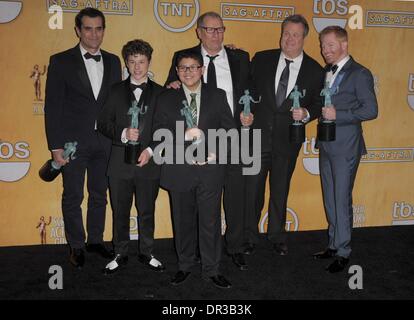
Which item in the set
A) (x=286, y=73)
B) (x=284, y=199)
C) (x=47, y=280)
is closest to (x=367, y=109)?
(x=286, y=73)

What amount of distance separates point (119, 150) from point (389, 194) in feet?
10.9

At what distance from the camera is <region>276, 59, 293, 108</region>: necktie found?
12.8 feet

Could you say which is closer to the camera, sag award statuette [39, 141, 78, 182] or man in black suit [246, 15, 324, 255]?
sag award statuette [39, 141, 78, 182]

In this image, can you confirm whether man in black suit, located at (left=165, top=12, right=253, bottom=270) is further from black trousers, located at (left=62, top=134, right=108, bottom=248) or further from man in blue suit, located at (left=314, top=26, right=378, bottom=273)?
black trousers, located at (left=62, top=134, right=108, bottom=248)

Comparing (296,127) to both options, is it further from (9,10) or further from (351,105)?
(9,10)

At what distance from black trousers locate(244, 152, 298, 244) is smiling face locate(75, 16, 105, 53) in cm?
178

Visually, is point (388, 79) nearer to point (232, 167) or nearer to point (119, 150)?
point (232, 167)

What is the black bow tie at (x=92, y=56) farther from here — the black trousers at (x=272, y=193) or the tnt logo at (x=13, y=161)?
the black trousers at (x=272, y=193)

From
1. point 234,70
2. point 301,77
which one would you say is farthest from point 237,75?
point 301,77

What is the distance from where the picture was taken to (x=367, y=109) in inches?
141

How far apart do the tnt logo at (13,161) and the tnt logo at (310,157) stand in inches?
116

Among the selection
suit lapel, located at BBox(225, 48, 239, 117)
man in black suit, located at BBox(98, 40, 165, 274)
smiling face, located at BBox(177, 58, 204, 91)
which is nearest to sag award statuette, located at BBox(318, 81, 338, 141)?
suit lapel, located at BBox(225, 48, 239, 117)

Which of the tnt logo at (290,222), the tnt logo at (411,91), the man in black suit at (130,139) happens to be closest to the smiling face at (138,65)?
the man in black suit at (130,139)

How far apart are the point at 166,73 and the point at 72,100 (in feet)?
3.73
